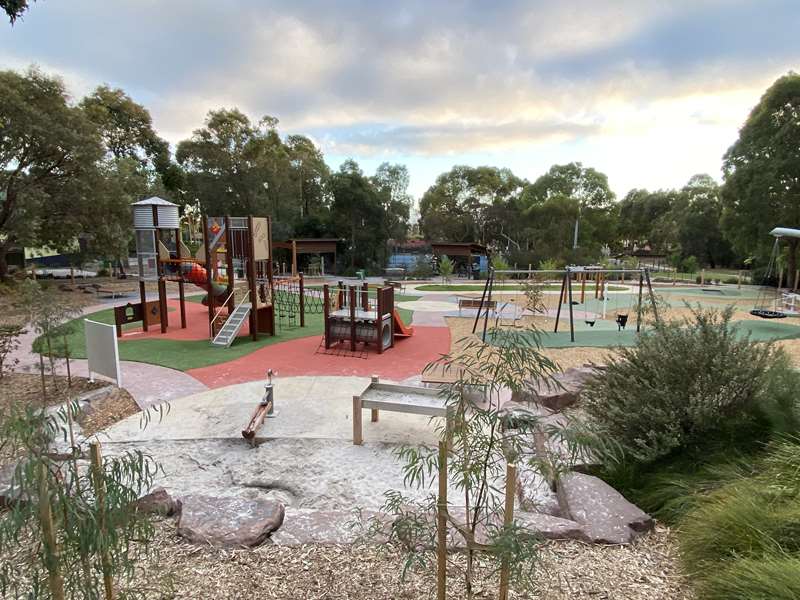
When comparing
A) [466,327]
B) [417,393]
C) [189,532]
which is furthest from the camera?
[466,327]

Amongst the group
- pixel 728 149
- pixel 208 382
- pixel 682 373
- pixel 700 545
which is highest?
pixel 728 149

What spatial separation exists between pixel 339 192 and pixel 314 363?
97.4ft

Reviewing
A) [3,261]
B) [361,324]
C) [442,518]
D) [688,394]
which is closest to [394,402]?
[688,394]

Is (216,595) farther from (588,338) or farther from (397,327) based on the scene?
(588,338)

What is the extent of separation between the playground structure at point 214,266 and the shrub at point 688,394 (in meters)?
9.56

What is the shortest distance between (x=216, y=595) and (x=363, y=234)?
36568mm

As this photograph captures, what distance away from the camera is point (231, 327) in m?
12.0

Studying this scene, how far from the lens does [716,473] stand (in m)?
3.89

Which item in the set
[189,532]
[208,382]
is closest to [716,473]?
[189,532]

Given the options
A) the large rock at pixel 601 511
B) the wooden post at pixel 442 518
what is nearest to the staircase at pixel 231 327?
the large rock at pixel 601 511

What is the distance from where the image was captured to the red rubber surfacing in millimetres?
9156

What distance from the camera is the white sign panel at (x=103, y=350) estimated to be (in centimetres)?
774

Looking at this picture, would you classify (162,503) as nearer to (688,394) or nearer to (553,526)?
(553,526)

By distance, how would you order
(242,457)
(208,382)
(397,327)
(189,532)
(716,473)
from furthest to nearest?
(397,327), (208,382), (242,457), (716,473), (189,532)
